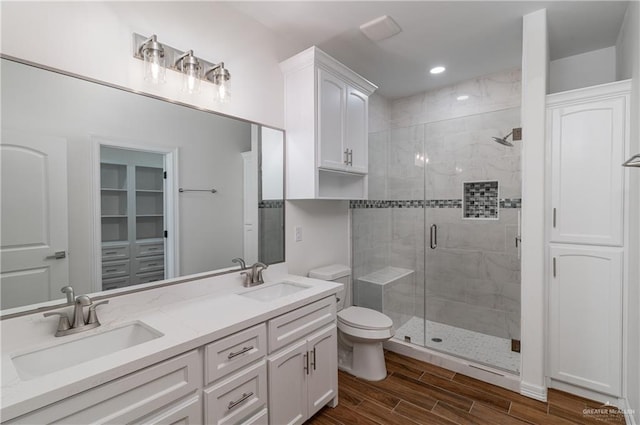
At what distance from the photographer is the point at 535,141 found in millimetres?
2109

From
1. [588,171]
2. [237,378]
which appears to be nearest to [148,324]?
[237,378]

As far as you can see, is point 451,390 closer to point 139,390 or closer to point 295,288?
point 295,288

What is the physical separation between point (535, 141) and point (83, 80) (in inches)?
105

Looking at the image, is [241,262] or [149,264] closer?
[149,264]

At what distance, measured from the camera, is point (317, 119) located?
2207 millimetres

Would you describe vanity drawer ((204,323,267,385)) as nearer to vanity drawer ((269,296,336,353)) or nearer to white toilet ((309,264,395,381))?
vanity drawer ((269,296,336,353))

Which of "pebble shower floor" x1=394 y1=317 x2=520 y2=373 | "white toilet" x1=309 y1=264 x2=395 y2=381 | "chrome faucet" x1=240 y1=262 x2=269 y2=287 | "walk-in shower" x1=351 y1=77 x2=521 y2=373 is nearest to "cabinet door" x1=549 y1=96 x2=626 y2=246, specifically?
"walk-in shower" x1=351 y1=77 x2=521 y2=373

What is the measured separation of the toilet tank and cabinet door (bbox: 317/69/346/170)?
2.89 feet

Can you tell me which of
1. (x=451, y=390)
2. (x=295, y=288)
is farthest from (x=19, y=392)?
(x=451, y=390)

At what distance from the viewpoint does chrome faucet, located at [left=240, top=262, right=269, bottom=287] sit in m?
2.06

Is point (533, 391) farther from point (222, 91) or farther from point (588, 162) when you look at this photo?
point (222, 91)

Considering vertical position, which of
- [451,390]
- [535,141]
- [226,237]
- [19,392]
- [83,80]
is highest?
[83,80]

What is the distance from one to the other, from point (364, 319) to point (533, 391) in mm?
1228

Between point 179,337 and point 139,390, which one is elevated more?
point 179,337
